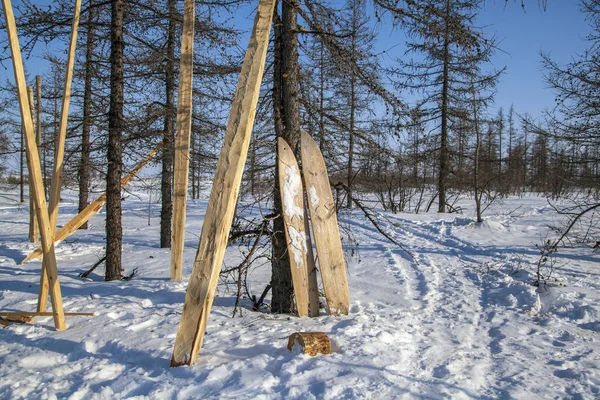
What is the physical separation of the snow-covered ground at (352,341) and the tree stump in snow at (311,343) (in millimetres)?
67

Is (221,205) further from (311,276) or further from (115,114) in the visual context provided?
(115,114)

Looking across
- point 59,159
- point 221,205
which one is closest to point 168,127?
point 59,159

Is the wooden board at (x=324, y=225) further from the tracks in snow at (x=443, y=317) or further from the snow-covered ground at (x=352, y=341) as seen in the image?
the tracks in snow at (x=443, y=317)

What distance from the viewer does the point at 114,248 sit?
6191 mm

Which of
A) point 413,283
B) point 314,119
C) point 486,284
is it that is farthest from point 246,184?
point 486,284

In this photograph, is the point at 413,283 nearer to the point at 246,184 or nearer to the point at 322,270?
the point at 322,270

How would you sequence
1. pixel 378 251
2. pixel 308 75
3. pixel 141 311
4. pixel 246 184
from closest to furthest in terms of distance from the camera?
pixel 141 311 < pixel 246 184 < pixel 308 75 < pixel 378 251

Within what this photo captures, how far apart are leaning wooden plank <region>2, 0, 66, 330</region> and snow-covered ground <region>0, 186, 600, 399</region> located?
327mm

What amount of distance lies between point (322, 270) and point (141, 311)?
6.80ft

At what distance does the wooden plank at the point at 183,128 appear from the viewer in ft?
15.6

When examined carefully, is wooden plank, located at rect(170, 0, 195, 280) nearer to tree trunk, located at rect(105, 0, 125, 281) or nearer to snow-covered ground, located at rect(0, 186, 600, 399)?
snow-covered ground, located at rect(0, 186, 600, 399)

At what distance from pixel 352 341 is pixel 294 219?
149 cm

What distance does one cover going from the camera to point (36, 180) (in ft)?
11.5

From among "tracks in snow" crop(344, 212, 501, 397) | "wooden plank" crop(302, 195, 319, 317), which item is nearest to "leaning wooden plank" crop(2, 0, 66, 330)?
"wooden plank" crop(302, 195, 319, 317)
